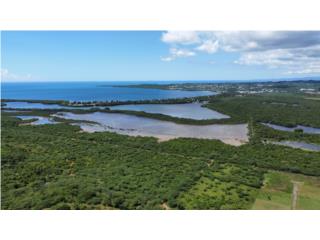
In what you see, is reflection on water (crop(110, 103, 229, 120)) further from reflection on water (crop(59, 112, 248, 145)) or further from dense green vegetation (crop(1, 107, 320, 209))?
dense green vegetation (crop(1, 107, 320, 209))

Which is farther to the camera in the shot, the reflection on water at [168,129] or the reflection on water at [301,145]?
the reflection on water at [168,129]

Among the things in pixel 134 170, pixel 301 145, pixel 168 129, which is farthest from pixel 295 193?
pixel 168 129

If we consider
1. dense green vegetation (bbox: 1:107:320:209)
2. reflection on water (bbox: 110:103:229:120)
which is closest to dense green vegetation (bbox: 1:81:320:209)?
dense green vegetation (bbox: 1:107:320:209)

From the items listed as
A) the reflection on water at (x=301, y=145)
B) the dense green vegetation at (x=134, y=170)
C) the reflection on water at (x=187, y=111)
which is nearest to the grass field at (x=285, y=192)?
the dense green vegetation at (x=134, y=170)

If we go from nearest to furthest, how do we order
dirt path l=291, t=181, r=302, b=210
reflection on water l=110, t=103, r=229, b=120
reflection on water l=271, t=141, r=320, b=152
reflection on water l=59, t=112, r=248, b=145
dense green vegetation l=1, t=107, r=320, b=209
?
dense green vegetation l=1, t=107, r=320, b=209 < dirt path l=291, t=181, r=302, b=210 < reflection on water l=271, t=141, r=320, b=152 < reflection on water l=59, t=112, r=248, b=145 < reflection on water l=110, t=103, r=229, b=120

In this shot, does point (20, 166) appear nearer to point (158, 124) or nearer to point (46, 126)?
point (46, 126)

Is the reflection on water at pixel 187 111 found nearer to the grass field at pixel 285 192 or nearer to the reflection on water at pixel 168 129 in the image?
the reflection on water at pixel 168 129

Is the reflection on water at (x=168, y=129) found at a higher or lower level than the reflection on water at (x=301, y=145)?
higher
